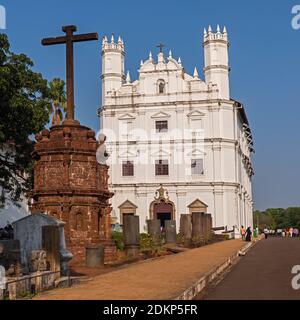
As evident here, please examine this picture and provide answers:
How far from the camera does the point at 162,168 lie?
48156 mm

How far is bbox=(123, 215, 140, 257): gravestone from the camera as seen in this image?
1892 cm

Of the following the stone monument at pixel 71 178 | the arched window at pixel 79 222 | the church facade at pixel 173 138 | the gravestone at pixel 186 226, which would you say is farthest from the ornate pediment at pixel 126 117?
the arched window at pixel 79 222

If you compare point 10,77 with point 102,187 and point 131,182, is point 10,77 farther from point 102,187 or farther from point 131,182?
point 131,182

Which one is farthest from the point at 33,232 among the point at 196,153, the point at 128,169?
the point at 128,169

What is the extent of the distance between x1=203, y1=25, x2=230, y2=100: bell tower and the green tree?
26757 millimetres

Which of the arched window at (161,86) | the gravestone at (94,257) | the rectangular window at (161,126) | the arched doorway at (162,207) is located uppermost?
the arched window at (161,86)

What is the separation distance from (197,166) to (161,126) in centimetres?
478

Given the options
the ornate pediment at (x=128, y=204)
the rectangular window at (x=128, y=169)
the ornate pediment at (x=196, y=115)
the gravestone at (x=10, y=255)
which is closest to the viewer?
the gravestone at (x=10, y=255)

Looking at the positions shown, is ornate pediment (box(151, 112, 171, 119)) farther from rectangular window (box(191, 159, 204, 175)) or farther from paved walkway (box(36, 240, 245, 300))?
paved walkway (box(36, 240, 245, 300))

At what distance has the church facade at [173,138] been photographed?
47188mm

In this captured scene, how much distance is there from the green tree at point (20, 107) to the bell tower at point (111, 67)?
26715mm

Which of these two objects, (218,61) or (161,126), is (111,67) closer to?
(161,126)

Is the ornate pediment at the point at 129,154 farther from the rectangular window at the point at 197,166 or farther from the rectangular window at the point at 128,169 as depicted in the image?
the rectangular window at the point at 197,166
